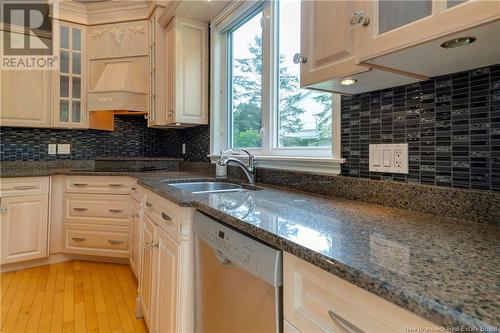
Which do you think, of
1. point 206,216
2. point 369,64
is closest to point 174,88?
point 206,216

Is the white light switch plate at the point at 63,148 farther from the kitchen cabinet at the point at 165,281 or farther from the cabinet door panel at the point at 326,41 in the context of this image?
the cabinet door panel at the point at 326,41

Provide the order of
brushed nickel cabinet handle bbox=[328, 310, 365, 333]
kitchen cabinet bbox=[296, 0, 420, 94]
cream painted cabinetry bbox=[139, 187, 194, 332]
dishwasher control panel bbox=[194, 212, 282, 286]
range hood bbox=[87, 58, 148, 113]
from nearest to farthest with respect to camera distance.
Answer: brushed nickel cabinet handle bbox=[328, 310, 365, 333], dishwasher control panel bbox=[194, 212, 282, 286], kitchen cabinet bbox=[296, 0, 420, 94], cream painted cabinetry bbox=[139, 187, 194, 332], range hood bbox=[87, 58, 148, 113]

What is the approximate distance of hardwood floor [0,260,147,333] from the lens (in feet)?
6.08

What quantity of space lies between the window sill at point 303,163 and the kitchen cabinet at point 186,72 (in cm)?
100

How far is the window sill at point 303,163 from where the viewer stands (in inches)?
56.8

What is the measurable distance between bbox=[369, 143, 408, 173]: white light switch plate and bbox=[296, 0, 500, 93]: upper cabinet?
0.79 feet

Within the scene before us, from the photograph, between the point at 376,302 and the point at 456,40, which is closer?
the point at 376,302

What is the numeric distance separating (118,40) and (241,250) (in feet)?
10.0

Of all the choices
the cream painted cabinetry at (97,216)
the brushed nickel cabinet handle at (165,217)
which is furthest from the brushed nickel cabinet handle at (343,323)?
the cream painted cabinetry at (97,216)

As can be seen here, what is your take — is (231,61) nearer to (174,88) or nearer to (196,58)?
(196,58)

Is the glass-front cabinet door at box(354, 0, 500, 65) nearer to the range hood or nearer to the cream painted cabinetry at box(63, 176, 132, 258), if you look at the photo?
the cream painted cabinetry at box(63, 176, 132, 258)

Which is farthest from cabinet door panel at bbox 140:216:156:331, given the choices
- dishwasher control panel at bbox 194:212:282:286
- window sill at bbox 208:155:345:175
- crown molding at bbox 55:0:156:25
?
crown molding at bbox 55:0:156:25

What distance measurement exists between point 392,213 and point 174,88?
220cm

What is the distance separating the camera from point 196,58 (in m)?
2.79
